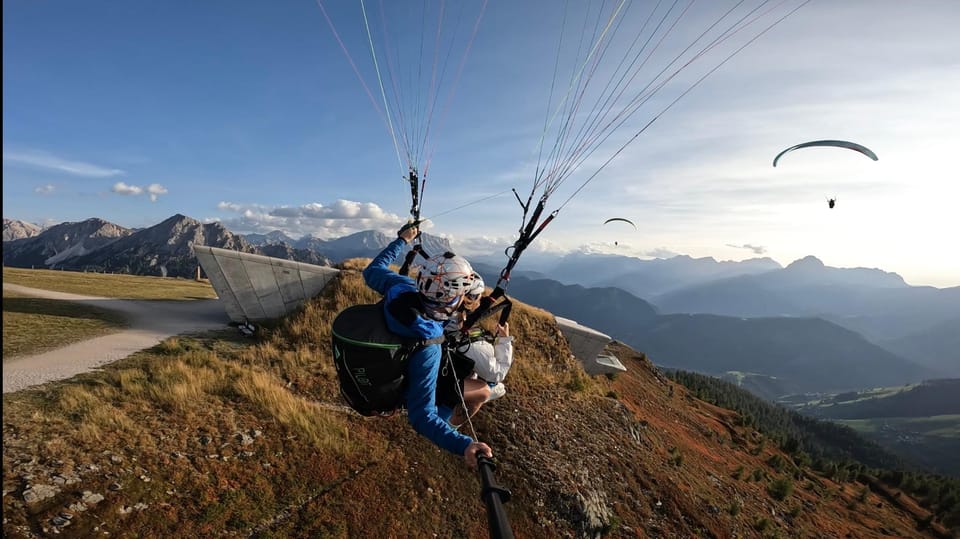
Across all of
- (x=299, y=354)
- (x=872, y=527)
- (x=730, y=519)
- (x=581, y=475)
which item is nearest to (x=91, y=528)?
(x=299, y=354)

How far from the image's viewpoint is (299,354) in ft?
42.0

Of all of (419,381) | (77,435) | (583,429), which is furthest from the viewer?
(583,429)

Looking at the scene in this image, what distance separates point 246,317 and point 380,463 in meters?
10.5

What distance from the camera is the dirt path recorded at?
9695 mm

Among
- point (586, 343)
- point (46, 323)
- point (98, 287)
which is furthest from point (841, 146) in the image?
point (98, 287)

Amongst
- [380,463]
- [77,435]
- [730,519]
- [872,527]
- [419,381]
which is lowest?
[872,527]

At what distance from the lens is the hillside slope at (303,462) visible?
22.5 ft

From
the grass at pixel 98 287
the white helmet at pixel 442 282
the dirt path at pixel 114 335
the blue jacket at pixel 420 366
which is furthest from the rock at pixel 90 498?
the grass at pixel 98 287

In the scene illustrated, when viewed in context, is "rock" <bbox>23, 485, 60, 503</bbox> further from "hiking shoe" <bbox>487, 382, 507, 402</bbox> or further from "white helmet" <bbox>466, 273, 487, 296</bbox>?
"white helmet" <bbox>466, 273, 487, 296</bbox>

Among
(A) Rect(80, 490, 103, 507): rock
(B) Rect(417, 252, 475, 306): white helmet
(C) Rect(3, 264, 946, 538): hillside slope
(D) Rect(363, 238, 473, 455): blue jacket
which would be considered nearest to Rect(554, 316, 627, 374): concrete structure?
(C) Rect(3, 264, 946, 538): hillside slope

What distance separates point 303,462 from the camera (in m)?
8.69

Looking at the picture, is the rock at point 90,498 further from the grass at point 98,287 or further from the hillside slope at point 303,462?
the grass at point 98,287

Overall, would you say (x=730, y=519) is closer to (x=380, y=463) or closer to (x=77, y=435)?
(x=380, y=463)

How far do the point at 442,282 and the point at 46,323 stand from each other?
15.9 metres
